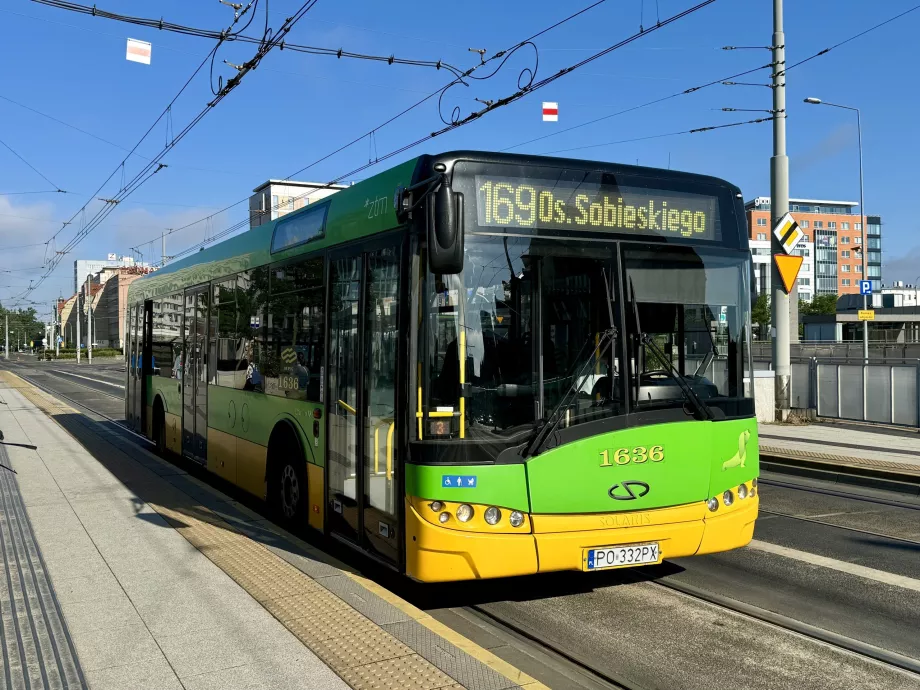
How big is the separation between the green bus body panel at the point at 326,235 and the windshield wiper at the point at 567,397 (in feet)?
5.50

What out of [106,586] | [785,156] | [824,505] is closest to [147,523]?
[106,586]

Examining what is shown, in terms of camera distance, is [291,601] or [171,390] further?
[171,390]

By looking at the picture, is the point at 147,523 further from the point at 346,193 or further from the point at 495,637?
the point at 495,637

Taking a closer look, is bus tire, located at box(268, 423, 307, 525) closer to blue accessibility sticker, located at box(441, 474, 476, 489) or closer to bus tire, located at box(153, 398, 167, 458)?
blue accessibility sticker, located at box(441, 474, 476, 489)

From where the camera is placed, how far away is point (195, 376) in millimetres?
11867

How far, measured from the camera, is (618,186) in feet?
20.5

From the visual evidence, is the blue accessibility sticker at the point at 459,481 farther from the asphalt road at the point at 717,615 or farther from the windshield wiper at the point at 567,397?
the asphalt road at the point at 717,615

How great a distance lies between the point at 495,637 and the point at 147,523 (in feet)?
13.8

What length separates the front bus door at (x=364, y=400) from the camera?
20.3 feet

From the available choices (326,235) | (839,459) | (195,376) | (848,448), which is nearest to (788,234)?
(848,448)

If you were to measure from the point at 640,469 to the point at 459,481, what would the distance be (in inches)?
48.2

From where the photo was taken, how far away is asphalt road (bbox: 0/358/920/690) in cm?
487

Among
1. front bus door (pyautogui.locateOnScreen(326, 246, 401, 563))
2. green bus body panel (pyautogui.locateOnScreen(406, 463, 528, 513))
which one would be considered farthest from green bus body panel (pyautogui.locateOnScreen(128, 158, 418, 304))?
green bus body panel (pyautogui.locateOnScreen(406, 463, 528, 513))

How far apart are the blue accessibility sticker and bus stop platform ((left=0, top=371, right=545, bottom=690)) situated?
80 centimetres
